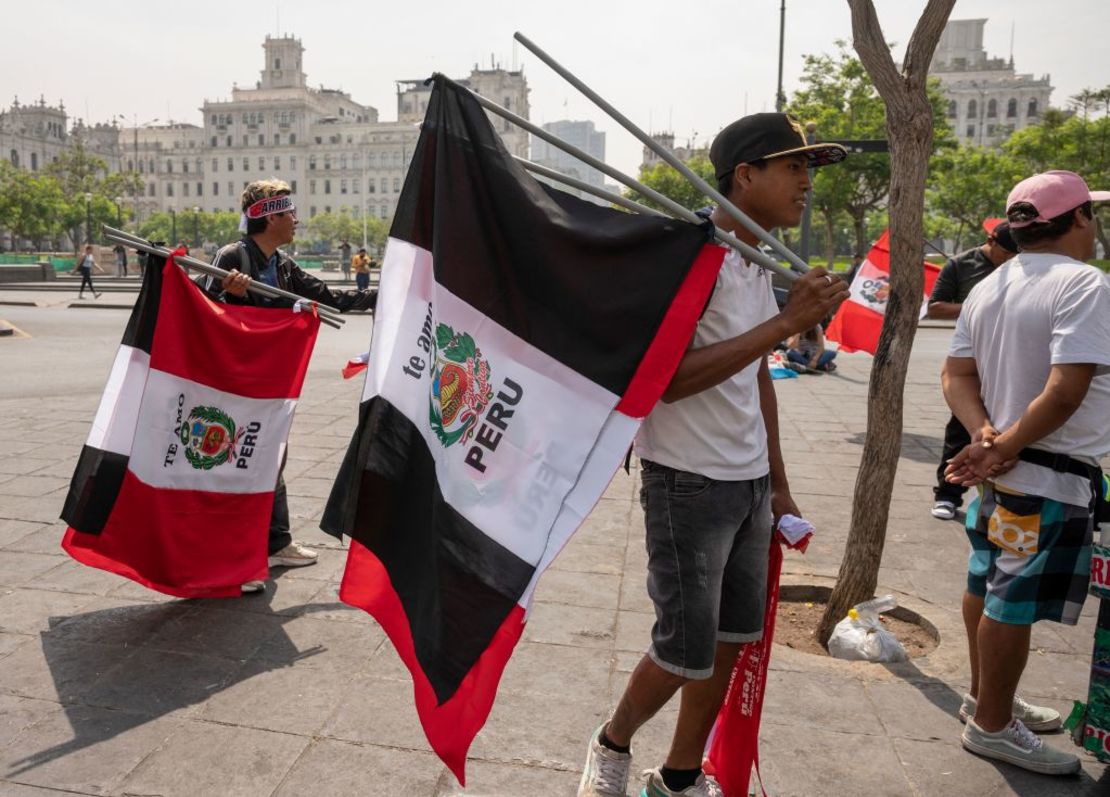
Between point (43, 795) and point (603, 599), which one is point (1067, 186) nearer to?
point (603, 599)

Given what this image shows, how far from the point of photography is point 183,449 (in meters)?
4.34

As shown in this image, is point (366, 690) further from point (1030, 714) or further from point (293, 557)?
point (1030, 714)

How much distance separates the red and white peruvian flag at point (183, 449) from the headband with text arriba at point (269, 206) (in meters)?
0.51

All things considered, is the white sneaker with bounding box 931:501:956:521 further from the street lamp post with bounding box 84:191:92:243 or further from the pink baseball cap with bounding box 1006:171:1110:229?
the street lamp post with bounding box 84:191:92:243

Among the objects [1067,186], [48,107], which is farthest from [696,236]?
[48,107]

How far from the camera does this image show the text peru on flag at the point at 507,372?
2.32m

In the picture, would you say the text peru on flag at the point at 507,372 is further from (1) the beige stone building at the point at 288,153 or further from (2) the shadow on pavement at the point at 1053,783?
(1) the beige stone building at the point at 288,153

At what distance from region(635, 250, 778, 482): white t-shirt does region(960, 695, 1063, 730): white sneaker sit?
1.50 metres

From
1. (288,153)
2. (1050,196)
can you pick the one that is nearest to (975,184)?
(1050,196)

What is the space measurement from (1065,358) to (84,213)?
2922 inches

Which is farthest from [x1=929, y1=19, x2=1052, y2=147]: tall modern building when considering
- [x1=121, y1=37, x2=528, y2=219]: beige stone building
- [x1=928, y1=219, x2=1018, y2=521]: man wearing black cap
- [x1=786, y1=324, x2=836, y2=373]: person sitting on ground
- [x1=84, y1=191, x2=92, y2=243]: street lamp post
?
[x1=928, y1=219, x2=1018, y2=521]: man wearing black cap

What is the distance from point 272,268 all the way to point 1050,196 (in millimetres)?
3557

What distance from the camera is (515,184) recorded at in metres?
2.39

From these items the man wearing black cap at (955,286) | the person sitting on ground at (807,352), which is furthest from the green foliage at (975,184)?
the man wearing black cap at (955,286)
